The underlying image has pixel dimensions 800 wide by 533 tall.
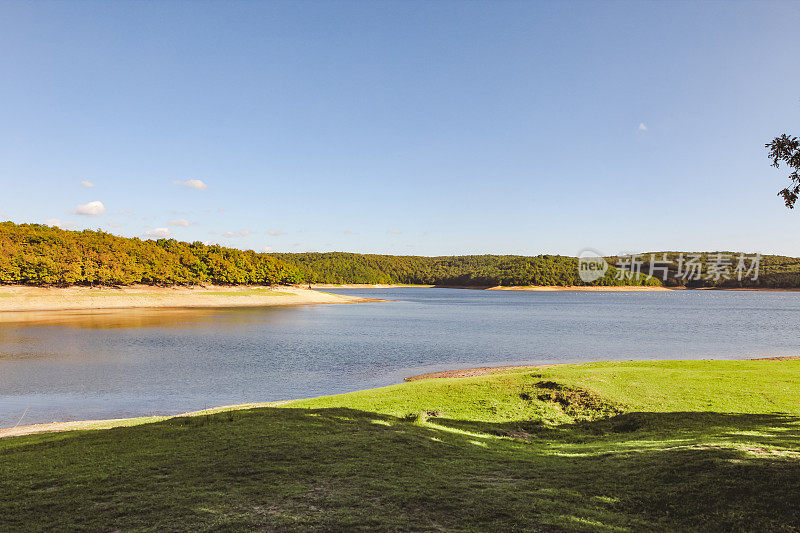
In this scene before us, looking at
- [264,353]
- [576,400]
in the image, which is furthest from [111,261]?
[576,400]

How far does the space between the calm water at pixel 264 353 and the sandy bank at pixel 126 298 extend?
27.8 metres

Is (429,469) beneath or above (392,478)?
beneath

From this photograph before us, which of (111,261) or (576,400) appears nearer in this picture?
(576,400)

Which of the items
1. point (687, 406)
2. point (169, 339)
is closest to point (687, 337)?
point (687, 406)

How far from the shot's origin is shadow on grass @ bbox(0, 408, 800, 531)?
6000 millimetres

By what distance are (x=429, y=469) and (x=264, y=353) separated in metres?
30.4

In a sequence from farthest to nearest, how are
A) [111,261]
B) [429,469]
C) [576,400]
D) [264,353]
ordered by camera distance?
[111,261] → [264,353] → [576,400] → [429,469]

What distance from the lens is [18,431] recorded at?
1425 centimetres

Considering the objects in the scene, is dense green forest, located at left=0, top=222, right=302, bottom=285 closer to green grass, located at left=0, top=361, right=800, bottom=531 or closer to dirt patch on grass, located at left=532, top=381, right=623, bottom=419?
green grass, located at left=0, top=361, right=800, bottom=531

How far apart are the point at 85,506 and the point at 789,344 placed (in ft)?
179

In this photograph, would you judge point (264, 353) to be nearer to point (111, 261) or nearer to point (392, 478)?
point (392, 478)

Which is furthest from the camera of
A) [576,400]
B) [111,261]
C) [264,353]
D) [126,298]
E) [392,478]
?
[111,261]

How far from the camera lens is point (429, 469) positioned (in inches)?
335

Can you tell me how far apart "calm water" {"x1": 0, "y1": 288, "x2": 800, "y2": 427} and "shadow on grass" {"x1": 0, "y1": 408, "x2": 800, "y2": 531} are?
37.1ft
